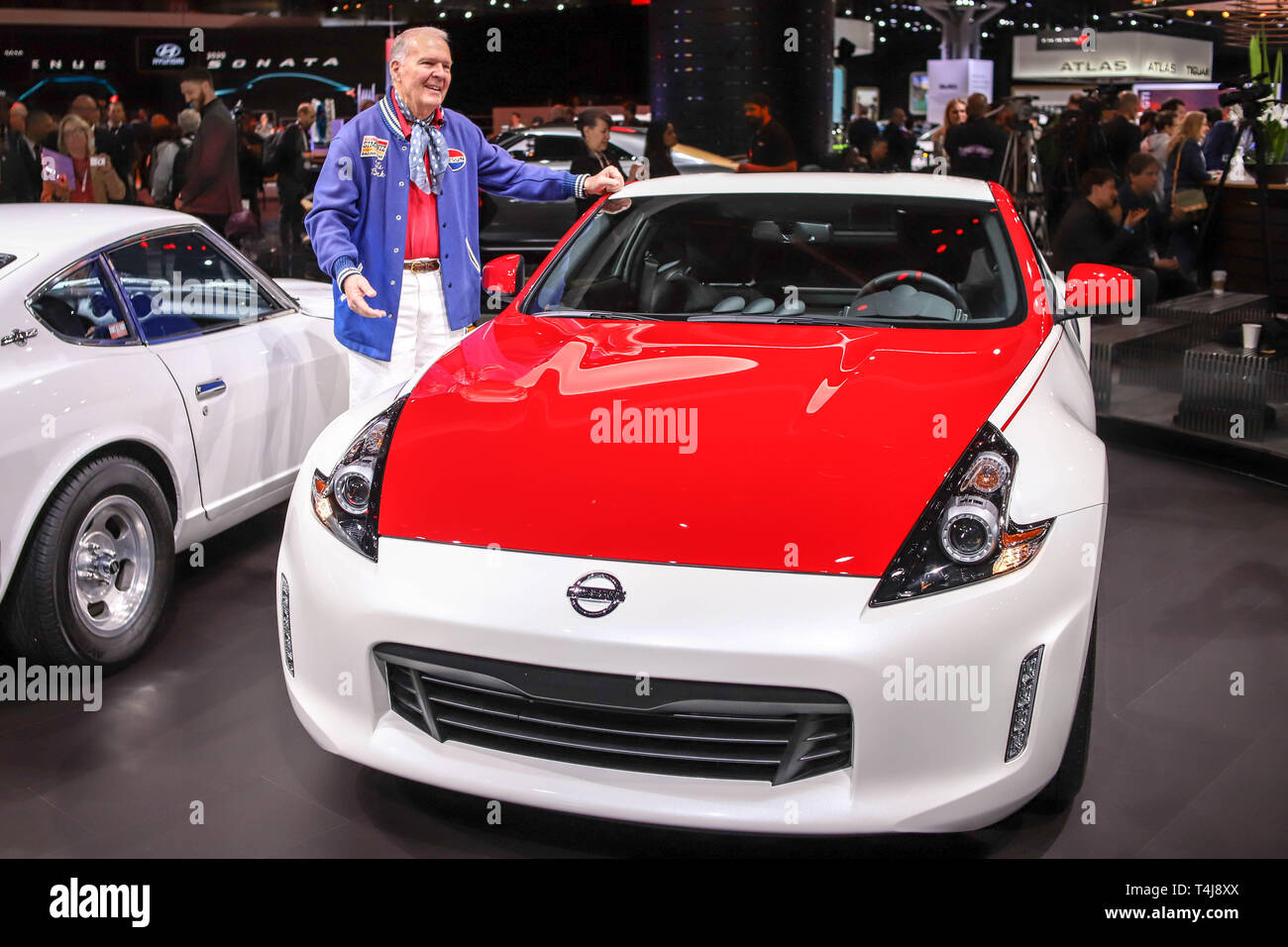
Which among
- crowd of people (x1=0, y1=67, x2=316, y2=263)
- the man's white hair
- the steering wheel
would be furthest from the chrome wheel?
crowd of people (x1=0, y1=67, x2=316, y2=263)

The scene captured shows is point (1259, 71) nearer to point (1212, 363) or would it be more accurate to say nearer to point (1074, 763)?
point (1212, 363)

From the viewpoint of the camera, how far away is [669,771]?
214 cm

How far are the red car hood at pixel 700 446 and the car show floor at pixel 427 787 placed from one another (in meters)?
0.72

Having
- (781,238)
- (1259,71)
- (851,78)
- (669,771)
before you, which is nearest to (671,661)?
(669,771)

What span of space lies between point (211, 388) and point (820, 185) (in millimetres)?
1942

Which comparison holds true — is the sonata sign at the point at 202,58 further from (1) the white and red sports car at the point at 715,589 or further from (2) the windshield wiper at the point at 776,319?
(1) the white and red sports car at the point at 715,589

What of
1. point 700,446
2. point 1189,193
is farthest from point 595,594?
point 1189,193

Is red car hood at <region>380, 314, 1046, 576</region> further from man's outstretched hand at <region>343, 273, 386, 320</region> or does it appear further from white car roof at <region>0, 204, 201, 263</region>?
white car roof at <region>0, 204, 201, 263</region>

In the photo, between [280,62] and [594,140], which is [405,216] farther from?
[280,62]

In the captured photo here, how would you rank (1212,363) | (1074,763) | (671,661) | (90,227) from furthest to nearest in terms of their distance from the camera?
(1212,363) < (90,227) < (1074,763) < (671,661)

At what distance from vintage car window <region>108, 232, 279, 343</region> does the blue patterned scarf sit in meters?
0.73

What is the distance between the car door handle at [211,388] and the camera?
356 cm

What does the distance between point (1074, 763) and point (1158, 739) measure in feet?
2.12
